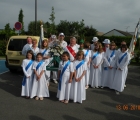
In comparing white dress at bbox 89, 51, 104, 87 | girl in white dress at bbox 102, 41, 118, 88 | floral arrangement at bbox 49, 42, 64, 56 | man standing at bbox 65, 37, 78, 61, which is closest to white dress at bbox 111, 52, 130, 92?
girl in white dress at bbox 102, 41, 118, 88

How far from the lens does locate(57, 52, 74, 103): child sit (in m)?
5.09

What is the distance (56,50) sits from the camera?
6.05m

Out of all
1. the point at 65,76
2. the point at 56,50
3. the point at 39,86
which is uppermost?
the point at 56,50

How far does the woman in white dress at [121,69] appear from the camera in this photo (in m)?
6.24

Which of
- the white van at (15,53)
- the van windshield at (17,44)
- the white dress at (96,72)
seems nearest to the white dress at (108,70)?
the white dress at (96,72)

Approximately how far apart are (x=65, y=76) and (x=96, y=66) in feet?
6.61

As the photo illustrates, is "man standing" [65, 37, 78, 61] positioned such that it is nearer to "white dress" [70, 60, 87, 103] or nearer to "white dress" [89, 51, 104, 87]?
"white dress" [70, 60, 87, 103]

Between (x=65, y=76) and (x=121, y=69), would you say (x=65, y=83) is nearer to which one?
(x=65, y=76)

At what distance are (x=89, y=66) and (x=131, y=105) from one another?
2.18 metres

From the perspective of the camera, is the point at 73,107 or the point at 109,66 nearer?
the point at 73,107

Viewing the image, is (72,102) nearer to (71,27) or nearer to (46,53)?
(46,53)

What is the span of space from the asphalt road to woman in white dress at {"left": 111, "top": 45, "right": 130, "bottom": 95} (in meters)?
0.27

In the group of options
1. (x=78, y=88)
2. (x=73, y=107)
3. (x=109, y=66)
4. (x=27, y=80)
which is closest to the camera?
(x=73, y=107)

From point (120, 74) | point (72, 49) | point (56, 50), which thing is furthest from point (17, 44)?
point (120, 74)
